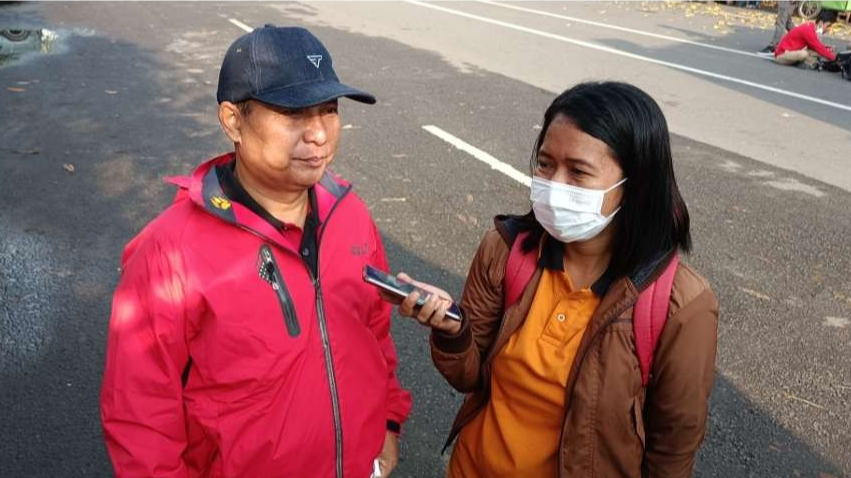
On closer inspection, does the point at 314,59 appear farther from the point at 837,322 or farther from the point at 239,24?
the point at 239,24

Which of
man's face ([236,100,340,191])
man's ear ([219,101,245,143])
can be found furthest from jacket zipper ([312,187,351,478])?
man's ear ([219,101,245,143])

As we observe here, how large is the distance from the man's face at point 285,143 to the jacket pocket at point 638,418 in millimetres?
973

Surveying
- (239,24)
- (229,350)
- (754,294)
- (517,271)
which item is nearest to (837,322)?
(754,294)

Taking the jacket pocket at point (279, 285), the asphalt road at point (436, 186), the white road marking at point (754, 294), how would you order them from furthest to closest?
the white road marking at point (754, 294) < the asphalt road at point (436, 186) < the jacket pocket at point (279, 285)

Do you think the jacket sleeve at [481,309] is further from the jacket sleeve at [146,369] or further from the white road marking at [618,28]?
the white road marking at [618,28]

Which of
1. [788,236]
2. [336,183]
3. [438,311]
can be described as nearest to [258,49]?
[336,183]

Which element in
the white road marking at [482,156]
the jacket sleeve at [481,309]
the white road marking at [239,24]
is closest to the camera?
the jacket sleeve at [481,309]

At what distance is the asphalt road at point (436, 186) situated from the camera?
11.6ft

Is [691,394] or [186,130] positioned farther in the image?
[186,130]

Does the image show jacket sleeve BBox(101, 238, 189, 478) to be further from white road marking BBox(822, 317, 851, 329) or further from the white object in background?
white road marking BBox(822, 317, 851, 329)

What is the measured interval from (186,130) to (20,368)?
408 centimetres

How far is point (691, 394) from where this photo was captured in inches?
73.4

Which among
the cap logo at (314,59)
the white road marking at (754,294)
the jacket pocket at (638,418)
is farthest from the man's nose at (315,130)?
the white road marking at (754,294)

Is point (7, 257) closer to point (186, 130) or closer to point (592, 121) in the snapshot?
point (186, 130)
